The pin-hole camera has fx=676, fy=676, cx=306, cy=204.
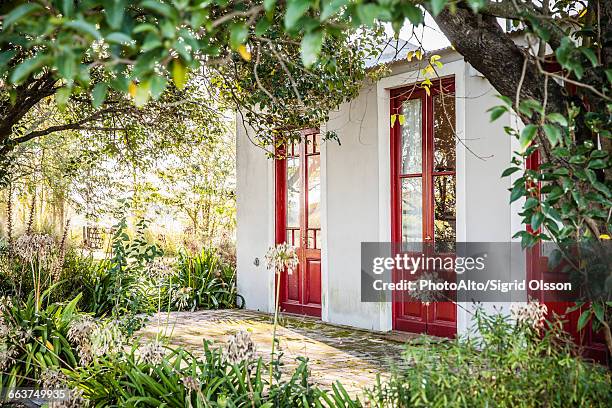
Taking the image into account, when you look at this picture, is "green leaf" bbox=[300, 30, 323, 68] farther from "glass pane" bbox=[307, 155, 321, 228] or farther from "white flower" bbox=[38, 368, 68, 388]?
"glass pane" bbox=[307, 155, 321, 228]

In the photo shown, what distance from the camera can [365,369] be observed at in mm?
6156

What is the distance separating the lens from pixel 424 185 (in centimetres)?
781

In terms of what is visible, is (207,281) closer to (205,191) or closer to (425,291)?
(205,191)

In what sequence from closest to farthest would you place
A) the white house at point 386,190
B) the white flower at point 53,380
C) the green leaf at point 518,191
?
the green leaf at point 518,191 → the white flower at point 53,380 → the white house at point 386,190

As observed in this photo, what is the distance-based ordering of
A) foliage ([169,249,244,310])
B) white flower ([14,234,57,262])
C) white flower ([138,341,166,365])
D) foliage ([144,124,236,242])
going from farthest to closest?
foliage ([144,124,236,242])
foliage ([169,249,244,310])
white flower ([14,234,57,262])
white flower ([138,341,166,365])

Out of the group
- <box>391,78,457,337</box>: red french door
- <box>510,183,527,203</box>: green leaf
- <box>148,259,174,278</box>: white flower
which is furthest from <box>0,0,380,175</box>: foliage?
<box>148,259,174,278</box>: white flower

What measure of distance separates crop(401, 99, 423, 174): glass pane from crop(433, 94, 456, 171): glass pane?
0.84 ft

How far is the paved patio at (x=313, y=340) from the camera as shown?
6027 millimetres

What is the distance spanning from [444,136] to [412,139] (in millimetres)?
494

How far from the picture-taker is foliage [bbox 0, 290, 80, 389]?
203 inches

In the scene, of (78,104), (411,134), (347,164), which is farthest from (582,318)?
(78,104)

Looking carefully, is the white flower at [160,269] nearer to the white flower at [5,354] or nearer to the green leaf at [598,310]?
the white flower at [5,354]

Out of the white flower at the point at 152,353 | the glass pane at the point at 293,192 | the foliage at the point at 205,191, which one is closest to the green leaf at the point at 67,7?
the white flower at the point at 152,353

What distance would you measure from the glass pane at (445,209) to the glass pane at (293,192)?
2604 millimetres
